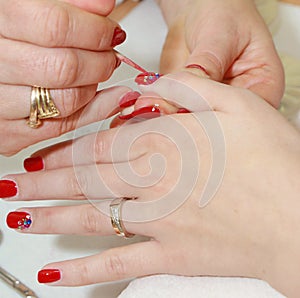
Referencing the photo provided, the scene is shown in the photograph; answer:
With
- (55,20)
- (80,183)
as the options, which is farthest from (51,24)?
(80,183)

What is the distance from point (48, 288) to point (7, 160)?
218 millimetres

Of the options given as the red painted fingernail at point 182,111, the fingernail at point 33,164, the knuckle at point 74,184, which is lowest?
the fingernail at point 33,164

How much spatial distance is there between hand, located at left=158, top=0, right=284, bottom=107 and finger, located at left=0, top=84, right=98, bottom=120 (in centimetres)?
15

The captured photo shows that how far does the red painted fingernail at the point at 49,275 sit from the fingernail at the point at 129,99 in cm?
22

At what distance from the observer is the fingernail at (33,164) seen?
0.75 m

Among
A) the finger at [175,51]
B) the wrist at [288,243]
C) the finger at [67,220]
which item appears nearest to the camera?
the wrist at [288,243]

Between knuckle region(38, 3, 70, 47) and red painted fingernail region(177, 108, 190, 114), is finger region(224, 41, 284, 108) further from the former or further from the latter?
knuckle region(38, 3, 70, 47)

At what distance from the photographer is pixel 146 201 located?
639mm

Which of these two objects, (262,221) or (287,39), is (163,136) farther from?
(287,39)

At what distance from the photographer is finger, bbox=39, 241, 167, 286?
634mm

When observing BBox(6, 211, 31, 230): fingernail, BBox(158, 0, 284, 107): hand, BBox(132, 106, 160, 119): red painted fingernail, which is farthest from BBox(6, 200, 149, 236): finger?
BBox(158, 0, 284, 107): hand

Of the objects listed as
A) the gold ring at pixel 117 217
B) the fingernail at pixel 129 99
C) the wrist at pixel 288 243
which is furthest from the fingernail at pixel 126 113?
the wrist at pixel 288 243

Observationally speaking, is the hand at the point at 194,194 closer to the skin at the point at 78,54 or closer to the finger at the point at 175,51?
the skin at the point at 78,54

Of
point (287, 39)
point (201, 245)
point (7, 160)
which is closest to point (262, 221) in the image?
point (201, 245)
